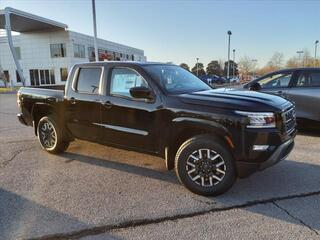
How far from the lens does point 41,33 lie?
44750 mm

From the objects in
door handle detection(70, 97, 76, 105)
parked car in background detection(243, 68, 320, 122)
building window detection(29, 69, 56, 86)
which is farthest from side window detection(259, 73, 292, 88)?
building window detection(29, 69, 56, 86)

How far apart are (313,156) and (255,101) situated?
265 centimetres

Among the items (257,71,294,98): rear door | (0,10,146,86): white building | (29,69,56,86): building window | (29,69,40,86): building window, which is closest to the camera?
(257,71,294,98): rear door

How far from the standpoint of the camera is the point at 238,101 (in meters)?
4.13

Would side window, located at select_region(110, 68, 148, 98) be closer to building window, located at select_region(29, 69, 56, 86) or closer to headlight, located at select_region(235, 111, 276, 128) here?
headlight, located at select_region(235, 111, 276, 128)

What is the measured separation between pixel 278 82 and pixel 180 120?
473 cm

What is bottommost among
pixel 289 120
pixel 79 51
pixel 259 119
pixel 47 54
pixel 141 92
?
pixel 289 120

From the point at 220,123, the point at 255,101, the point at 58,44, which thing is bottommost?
the point at 220,123

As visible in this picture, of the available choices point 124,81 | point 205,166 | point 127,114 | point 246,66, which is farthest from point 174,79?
point 246,66

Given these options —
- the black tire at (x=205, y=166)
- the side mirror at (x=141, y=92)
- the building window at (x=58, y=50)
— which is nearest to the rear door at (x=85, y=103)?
the side mirror at (x=141, y=92)

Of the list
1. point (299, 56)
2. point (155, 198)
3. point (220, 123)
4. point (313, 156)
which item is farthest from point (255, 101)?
point (299, 56)

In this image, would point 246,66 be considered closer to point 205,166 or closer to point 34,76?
point 34,76

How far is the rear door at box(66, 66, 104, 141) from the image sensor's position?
17.8ft

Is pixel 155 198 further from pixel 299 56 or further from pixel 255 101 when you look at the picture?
pixel 299 56
